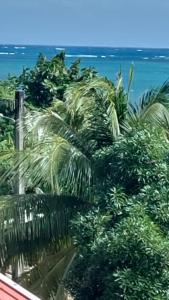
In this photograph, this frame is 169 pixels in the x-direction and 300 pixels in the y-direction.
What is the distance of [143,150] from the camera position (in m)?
7.71

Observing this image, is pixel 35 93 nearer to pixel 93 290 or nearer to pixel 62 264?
pixel 62 264

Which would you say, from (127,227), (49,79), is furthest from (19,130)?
(49,79)

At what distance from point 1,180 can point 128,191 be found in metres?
2.48

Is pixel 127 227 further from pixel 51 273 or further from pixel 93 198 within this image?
pixel 51 273

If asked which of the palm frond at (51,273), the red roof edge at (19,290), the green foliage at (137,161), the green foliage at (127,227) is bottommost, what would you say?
the palm frond at (51,273)

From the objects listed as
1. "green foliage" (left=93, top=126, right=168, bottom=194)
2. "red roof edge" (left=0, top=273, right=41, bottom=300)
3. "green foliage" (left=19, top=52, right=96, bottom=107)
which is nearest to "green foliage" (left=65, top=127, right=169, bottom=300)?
"green foliage" (left=93, top=126, right=168, bottom=194)

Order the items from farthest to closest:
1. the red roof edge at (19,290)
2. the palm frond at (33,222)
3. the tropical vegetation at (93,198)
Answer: the palm frond at (33,222)
the tropical vegetation at (93,198)
the red roof edge at (19,290)

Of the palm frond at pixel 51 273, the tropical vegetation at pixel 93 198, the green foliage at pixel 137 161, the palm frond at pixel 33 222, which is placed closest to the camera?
the tropical vegetation at pixel 93 198

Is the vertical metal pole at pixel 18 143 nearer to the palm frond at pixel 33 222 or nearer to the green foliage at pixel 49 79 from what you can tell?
the palm frond at pixel 33 222

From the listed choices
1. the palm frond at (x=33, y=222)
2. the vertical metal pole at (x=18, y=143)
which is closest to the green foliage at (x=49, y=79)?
the vertical metal pole at (x=18, y=143)

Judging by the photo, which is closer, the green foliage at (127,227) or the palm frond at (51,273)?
the green foliage at (127,227)

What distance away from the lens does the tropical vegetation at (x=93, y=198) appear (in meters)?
7.07

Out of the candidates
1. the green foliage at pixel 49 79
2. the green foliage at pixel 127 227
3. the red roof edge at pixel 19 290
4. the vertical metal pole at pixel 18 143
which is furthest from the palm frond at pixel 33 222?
the green foliage at pixel 49 79

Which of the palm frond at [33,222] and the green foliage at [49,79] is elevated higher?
the green foliage at [49,79]
